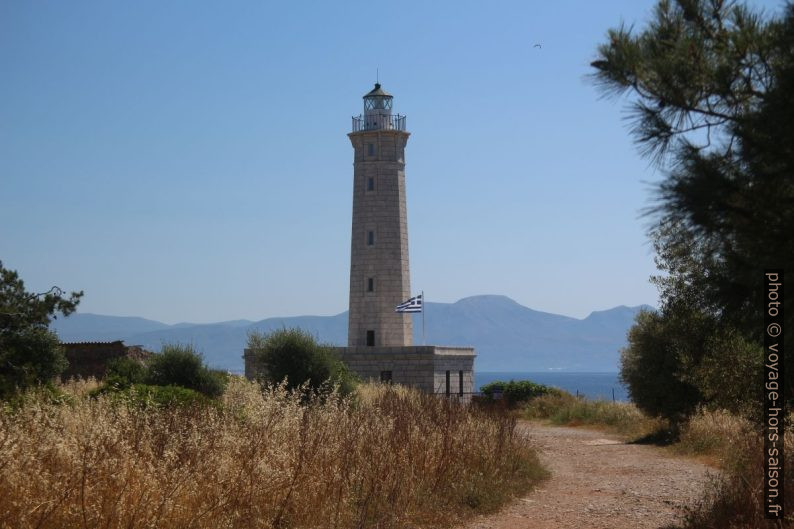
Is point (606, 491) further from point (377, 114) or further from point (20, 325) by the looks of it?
point (377, 114)

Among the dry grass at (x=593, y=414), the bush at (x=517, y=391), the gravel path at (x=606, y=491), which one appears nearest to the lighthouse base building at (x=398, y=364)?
the bush at (x=517, y=391)

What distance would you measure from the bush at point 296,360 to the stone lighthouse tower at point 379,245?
15.8 m

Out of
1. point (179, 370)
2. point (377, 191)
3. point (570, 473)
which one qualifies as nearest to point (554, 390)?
point (377, 191)

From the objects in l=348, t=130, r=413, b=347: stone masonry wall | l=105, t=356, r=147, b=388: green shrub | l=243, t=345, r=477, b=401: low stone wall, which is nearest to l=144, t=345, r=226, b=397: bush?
l=105, t=356, r=147, b=388: green shrub

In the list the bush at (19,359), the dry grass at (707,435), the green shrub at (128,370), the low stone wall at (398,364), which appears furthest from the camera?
the low stone wall at (398,364)

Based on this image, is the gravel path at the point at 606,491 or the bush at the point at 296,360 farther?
the bush at the point at 296,360

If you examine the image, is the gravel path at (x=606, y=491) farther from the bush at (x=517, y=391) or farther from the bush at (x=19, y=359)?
the bush at (x=517, y=391)

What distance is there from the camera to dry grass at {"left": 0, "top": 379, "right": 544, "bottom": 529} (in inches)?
278

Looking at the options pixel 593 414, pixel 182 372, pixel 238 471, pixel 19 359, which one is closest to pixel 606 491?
pixel 238 471

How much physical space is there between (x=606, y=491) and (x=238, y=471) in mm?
6720

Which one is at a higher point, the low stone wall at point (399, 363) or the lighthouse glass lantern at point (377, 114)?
the lighthouse glass lantern at point (377, 114)

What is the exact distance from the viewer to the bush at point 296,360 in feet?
76.5

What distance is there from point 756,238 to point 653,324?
46.8ft

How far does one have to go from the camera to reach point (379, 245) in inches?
1581
